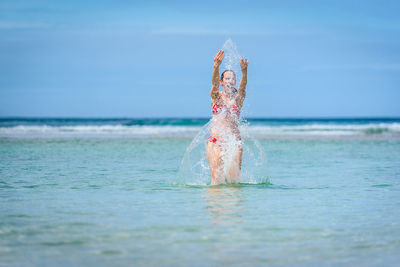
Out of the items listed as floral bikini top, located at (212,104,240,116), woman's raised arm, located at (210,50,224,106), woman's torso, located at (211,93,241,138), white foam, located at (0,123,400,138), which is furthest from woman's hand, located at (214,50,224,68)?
white foam, located at (0,123,400,138)

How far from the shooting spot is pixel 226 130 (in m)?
9.26

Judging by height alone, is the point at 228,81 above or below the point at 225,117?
above

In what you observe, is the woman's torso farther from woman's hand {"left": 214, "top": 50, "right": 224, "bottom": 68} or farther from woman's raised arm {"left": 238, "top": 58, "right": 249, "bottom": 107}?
woman's hand {"left": 214, "top": 50, "right": 224, "bottom": 68}

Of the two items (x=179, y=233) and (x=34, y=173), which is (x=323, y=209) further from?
(x=34, y=173)

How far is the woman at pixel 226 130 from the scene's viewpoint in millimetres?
9156

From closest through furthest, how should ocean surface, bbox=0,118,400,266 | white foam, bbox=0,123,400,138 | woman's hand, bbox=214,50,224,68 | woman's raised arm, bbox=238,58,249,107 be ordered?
ocean surface, bbox=0,118,400,266 < woman's hand, bbox=214,50,224,68 < woman's raised arm, bbox=238,58,249,107 < white foam, bbox=0,123,400,138

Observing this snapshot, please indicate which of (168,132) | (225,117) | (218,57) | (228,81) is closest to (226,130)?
(225,117)

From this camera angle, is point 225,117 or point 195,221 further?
point 225,117

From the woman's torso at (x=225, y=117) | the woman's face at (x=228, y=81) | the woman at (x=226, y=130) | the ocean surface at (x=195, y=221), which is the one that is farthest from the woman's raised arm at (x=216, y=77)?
the ocean surface at (x=195, y=221)

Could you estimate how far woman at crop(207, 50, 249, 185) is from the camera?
9.16 meters

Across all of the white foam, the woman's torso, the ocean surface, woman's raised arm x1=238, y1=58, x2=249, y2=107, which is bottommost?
the ocean surface

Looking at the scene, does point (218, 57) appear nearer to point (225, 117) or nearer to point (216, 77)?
point (216, 77)

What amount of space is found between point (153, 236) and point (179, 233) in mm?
286

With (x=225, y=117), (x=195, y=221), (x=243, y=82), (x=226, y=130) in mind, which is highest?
(x=243, y=82)
